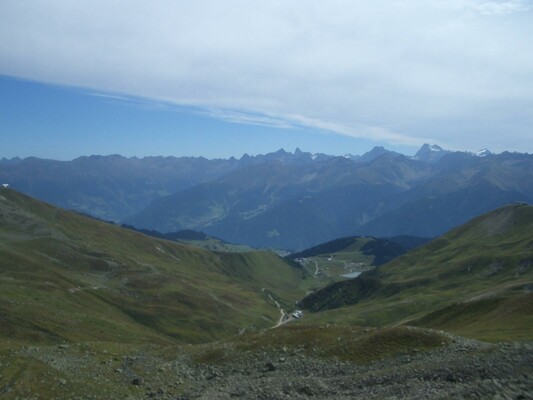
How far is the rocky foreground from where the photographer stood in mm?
38438

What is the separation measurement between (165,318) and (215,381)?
109521 millimetres

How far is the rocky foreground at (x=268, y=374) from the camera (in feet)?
126

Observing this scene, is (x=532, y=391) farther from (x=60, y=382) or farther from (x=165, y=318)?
(x=165, y=318)

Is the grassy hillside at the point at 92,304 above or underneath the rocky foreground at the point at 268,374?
underneath

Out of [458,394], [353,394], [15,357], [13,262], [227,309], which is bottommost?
[227,309]

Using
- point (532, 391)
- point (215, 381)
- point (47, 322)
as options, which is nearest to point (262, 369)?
point (215, 381)

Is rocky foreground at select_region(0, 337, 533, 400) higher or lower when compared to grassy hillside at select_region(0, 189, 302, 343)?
higher

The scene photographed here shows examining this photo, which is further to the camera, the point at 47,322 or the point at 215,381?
the point at 47,322

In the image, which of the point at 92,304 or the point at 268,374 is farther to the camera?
the point at 92,304

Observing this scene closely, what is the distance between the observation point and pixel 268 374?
5331cm

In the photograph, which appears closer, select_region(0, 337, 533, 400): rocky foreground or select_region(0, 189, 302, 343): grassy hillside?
select_region(0, 337, 533, 400): rocky foreground

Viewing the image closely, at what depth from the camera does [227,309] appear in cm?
19512

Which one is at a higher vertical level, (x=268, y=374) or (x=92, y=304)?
(x=268, y=374)

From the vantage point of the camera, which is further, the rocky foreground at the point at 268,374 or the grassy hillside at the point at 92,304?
Result: the grassy hillside at the point at 92,304
